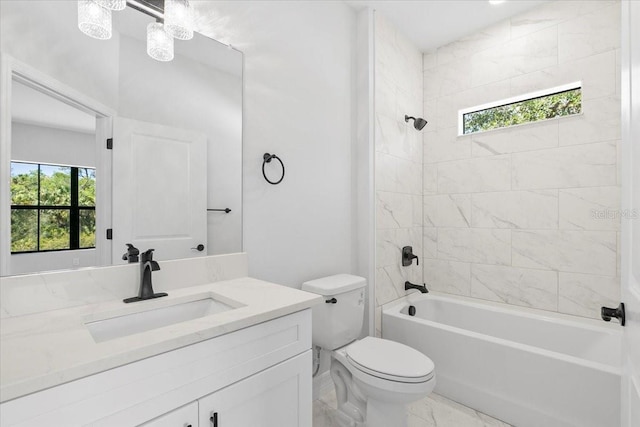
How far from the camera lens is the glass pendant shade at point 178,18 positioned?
1.37 meters

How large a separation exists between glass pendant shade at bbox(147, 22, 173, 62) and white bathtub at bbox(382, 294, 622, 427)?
216 centimetres

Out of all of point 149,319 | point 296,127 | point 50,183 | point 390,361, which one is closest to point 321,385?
point 390,361

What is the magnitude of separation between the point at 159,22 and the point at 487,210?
102 inches

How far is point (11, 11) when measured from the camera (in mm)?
1024

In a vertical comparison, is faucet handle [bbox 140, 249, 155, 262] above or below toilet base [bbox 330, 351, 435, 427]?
above

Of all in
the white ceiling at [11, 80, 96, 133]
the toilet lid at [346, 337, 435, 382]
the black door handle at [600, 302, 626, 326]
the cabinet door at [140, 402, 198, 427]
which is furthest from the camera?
the toilet lid at [346, 337, 435, 382]

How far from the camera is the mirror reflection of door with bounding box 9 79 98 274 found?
3.44 ft

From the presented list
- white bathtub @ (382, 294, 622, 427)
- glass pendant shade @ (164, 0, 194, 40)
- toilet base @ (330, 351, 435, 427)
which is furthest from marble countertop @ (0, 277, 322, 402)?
white bathtub @ (382, 294, 622, 427)

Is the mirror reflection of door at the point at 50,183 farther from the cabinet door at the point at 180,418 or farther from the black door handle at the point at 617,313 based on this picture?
the black door handle at the point at 617,313

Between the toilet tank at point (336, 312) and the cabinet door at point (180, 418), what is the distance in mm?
1018

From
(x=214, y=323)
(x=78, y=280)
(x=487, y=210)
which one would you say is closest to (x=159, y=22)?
(x=78, y=280)

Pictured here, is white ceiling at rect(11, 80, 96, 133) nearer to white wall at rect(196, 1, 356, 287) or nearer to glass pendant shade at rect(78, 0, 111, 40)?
glass pendant shade at rect(78, 0, 111, 40)

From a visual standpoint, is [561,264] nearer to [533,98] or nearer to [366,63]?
[533,98]

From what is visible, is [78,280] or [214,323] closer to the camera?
[214,323]
